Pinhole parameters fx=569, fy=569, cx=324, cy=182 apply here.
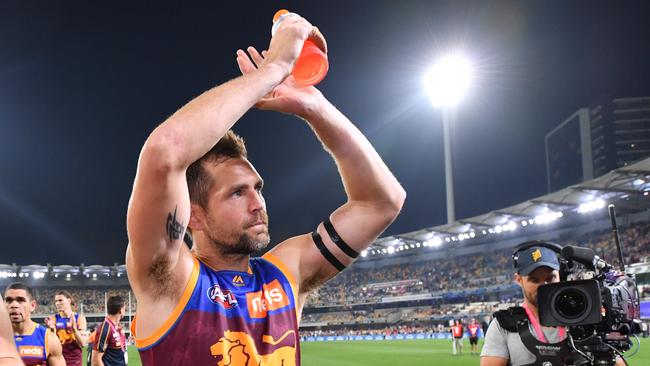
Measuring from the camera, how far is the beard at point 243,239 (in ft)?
7.81

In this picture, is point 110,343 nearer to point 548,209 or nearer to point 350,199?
point 350,199

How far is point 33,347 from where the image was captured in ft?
→ 25.5

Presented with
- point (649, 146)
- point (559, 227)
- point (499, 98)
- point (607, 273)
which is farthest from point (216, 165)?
point (649, 146)

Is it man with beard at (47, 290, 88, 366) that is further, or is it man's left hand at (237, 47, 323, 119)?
man with beard at (47, 290, 88, 366)

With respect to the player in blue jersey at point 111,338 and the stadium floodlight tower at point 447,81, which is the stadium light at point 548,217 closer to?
the stadium floodlight tower at point 447,81

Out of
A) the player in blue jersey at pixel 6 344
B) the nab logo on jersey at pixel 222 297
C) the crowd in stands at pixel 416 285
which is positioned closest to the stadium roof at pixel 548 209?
the crowd in stands at pixel 416 285

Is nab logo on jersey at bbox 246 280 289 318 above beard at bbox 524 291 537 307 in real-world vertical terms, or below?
above

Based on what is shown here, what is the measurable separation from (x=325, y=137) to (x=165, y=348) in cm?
111

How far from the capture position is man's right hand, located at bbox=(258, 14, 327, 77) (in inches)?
82.6

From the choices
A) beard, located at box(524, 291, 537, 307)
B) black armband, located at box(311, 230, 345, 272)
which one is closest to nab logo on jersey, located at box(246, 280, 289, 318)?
black armband, located at box(311, 230, 345, 272)

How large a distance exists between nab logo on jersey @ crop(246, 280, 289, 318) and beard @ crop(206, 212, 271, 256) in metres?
0.19

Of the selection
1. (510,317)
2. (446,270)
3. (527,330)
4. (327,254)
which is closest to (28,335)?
(510,317)

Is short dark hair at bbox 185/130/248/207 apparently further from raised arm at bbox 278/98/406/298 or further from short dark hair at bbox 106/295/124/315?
short dark hair at bbox 106/295/124/315

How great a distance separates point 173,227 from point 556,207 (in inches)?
1860
